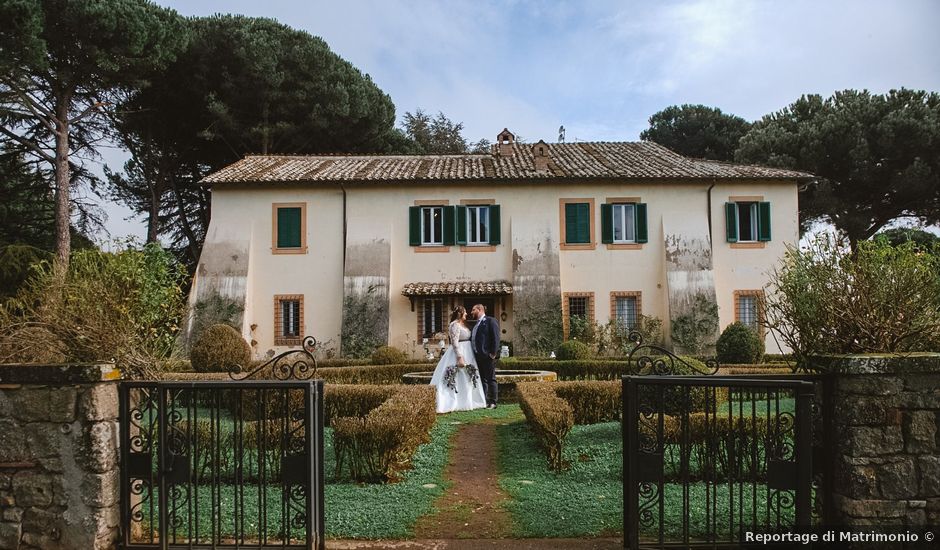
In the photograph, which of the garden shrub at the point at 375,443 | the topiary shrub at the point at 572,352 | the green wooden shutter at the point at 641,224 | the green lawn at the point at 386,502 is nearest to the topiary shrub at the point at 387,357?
the topiary shrub at the point at 572,352

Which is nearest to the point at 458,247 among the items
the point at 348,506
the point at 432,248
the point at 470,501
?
the point at 432,248

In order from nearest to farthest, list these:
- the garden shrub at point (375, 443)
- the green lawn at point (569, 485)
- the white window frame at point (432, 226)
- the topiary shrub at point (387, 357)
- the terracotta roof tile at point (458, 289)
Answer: the green lawn at point (569, 485), the garden shrub at point (375, 443), the topiary shrub at point (387, 357), the terracotta roof tile at point (458, 289), the white window frame at point (432, 226)

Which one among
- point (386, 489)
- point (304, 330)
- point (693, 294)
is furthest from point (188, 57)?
point (386, 489)

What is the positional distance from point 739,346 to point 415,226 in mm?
10499

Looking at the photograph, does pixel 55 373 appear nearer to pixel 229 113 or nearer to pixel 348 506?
pixel 348 506

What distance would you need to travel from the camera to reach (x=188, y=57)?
29328mm

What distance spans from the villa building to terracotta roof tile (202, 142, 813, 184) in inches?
4.9

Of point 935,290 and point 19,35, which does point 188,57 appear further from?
point 935,290

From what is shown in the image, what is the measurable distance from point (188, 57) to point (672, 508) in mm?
29483

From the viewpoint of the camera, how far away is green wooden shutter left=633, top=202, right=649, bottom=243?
22.5 m

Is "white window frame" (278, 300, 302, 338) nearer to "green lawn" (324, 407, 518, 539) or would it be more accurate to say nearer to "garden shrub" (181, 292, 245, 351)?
"garden shrub" (181, 292, 245, 351)

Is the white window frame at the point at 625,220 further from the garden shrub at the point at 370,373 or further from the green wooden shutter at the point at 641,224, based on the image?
the garden shrub at the point at 370,373

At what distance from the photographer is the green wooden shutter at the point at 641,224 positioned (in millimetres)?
22547

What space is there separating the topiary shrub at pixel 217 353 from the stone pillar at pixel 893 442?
541 inches
